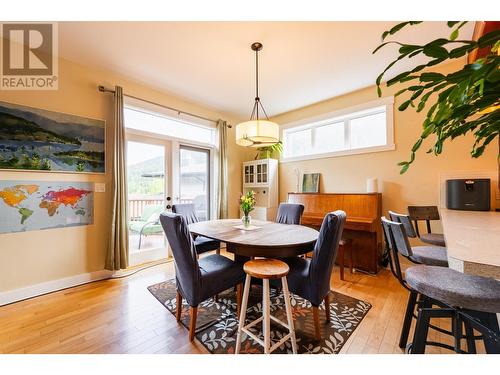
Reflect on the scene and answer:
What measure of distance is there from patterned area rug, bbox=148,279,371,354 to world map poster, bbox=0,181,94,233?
4.46 feet

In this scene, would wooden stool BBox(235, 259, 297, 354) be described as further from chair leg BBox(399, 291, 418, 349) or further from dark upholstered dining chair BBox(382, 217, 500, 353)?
chair leg BBox(399, 291, 418, 349)

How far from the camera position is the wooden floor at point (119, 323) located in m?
1.52

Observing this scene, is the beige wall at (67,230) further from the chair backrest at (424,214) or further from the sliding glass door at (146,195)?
the chair backrest at (424,214)

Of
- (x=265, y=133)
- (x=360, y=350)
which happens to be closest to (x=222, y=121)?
(x=265, y=133)

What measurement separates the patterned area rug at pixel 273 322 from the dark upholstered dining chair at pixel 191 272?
0.73 feet

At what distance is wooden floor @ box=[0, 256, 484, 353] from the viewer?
152cm

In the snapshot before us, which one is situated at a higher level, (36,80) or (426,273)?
(36,80)

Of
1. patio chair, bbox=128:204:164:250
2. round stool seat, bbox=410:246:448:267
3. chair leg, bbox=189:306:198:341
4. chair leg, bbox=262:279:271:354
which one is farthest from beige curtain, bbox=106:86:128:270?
round stool seat, bbox=410:246:448:267

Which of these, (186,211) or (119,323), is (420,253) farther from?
(186,211)

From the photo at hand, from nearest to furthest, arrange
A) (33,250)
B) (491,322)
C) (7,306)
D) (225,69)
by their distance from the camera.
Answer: (491,322) → (7,306) → (33,250) → (225,69)

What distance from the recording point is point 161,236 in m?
3.53
